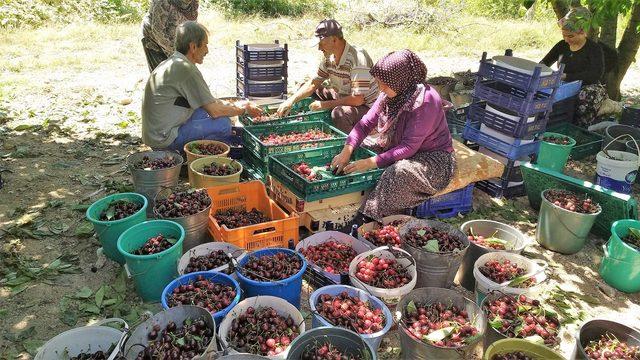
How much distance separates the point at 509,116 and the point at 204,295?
4322 millimetres

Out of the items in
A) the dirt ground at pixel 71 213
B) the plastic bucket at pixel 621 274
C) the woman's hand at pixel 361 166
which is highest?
the woman's hand at pixel 361 166

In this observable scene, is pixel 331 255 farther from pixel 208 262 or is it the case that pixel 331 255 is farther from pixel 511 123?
pixel 511 123

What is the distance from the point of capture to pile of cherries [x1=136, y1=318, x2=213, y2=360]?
289 cm

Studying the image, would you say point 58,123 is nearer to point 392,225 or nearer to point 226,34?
point 392,225

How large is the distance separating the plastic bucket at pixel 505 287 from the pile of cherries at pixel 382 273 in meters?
0.61

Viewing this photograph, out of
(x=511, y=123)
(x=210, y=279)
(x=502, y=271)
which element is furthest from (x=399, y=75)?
(x=210, y=279)

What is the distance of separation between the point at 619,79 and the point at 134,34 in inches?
487

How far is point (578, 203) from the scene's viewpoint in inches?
197

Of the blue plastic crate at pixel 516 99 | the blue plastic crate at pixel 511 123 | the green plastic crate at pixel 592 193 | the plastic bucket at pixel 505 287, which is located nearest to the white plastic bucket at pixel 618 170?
the green plastic crate at pixel 592 193

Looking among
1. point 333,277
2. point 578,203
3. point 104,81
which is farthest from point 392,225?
point 104,81

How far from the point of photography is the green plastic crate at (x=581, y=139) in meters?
7.02

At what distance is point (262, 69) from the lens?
7.45 meters

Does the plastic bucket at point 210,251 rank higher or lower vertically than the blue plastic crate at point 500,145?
lower

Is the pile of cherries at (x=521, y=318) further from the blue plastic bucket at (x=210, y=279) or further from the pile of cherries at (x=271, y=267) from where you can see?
the blue plastic bucket at (x=210, y=279)
